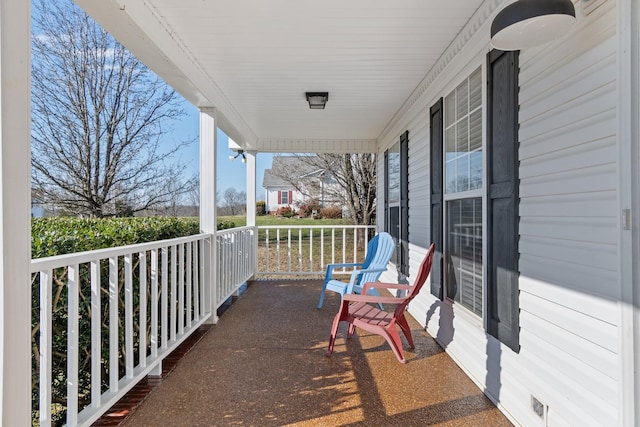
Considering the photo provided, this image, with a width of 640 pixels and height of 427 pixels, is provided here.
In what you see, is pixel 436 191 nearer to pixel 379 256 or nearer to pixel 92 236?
pixel 379 256

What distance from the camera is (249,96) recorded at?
4.28 metres

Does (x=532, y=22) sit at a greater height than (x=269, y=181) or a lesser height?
lesser

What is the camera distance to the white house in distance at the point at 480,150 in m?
1.35

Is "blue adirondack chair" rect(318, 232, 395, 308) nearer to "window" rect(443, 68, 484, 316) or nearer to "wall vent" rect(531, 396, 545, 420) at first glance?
"window" rect(443, 68, 484, 316)

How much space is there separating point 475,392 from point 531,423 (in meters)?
0.53

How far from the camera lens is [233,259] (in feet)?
16.6

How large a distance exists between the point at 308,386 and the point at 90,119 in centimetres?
570

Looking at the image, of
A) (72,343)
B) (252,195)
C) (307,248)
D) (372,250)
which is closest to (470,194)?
(372,250)

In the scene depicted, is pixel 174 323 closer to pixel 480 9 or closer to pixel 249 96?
pixel 249 96

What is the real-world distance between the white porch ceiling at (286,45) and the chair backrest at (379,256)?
171 centimetres
